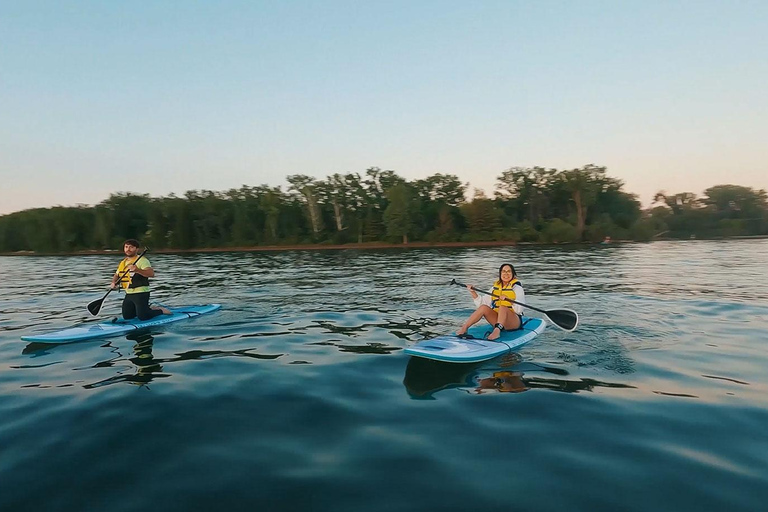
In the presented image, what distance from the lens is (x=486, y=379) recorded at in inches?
246

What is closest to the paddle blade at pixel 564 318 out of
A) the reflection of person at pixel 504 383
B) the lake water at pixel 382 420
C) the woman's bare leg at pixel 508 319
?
the lake water at pixel 382 420

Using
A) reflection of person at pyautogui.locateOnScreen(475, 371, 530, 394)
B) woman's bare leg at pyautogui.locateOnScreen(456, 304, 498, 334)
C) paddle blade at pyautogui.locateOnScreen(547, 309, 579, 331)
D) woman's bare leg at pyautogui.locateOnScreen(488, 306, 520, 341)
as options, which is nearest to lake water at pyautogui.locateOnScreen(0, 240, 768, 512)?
reflection of person at pyautogui.locateOnScreen(475, 371, 530, 394)

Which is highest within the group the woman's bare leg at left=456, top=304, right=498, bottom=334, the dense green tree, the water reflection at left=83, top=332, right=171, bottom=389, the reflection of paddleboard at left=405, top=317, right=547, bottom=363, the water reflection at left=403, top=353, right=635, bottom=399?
the dense green tree

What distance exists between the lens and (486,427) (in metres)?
4.72

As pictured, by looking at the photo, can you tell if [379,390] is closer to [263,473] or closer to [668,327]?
[263,473]

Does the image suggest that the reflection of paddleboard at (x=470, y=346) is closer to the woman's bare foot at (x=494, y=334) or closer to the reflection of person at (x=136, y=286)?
the woman's bare foot at (x=494, y=334)

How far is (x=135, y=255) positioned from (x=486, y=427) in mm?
8307

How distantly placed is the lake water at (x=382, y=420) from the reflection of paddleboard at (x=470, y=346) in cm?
21

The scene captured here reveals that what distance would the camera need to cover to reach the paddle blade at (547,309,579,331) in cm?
843

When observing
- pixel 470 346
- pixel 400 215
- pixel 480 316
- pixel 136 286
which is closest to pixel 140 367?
pixel 136 286

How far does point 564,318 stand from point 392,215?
183 feet

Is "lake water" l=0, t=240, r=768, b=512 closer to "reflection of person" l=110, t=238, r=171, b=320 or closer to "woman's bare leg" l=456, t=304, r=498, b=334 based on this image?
"reflection of person" l=110, t=238, r=171, b=320

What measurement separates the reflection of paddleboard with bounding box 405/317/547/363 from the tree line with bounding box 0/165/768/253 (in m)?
54.1

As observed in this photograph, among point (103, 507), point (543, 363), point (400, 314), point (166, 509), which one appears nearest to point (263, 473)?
point (166, 509)
